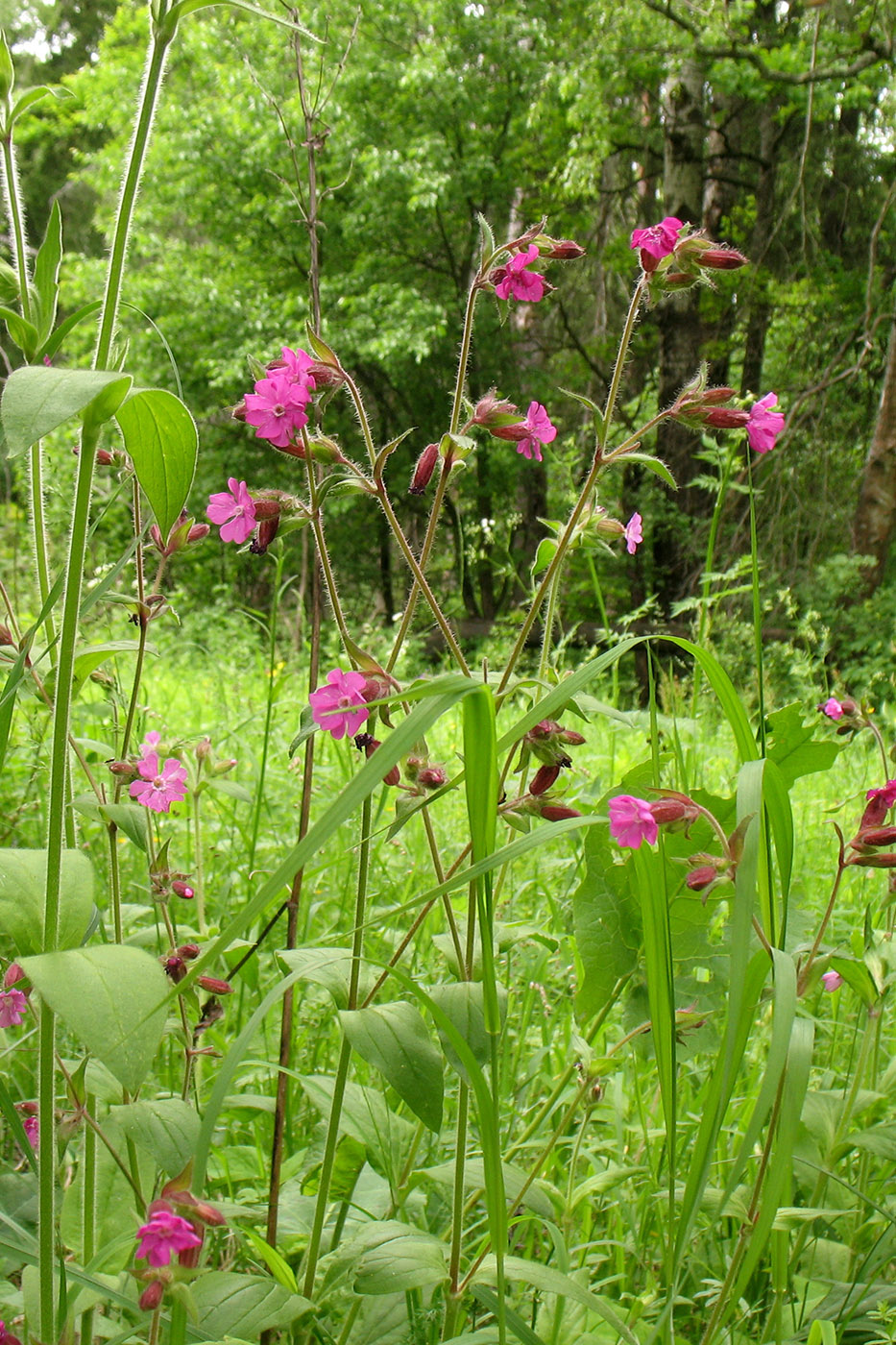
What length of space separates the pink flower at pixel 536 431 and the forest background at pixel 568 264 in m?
4.98

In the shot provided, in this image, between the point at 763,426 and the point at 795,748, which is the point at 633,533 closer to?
the point at 763,426

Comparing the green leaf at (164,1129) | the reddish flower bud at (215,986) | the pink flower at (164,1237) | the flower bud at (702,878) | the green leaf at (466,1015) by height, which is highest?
the flower bud at (702,878)

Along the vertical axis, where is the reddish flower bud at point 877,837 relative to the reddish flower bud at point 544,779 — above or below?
below

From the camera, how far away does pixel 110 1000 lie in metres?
0.61

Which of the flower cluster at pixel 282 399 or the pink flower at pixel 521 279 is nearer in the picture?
the flower cluster at pixel 282 399

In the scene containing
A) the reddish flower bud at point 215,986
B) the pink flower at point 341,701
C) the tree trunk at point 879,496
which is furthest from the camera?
the tree trunk at point 879,496

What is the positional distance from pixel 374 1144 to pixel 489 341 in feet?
37.4

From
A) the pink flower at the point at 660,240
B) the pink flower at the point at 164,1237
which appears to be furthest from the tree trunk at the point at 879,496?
the pink flower at the point at 164,1237

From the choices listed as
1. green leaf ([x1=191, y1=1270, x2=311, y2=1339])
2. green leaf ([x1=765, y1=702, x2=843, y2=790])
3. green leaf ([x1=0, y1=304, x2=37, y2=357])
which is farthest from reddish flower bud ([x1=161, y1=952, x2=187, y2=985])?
green leaf ([x1=765, y1=702, x2=843, y2=790])

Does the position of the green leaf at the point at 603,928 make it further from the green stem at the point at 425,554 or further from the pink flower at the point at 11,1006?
the pink flower at the point at 11,1006

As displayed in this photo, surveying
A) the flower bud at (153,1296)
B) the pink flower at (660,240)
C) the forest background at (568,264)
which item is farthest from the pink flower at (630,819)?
the forest background at (568,264)

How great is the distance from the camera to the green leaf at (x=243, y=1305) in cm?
78

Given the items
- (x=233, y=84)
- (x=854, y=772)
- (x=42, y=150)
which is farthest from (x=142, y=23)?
(x=854, y=772)

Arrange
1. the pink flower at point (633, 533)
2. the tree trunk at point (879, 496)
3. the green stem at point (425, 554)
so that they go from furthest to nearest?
the tree trunk at point (879, 496), the pink flower at point (633, 533), the green stem at point (425, 554)
